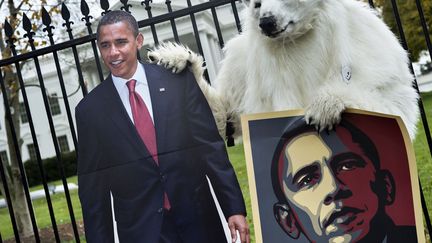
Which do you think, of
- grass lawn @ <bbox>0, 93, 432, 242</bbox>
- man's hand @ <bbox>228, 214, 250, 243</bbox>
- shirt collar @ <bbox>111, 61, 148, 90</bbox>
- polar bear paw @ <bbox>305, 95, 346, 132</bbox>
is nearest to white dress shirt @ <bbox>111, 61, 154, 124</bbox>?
shirt collar @ <bbox>111, 61, 148, 90</bbox>

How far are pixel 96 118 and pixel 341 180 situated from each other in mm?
1238

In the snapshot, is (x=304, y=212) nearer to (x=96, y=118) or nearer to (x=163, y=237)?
(x=163, y=237)

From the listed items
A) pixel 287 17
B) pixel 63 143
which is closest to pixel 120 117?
pixel 287 17

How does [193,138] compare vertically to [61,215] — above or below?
above

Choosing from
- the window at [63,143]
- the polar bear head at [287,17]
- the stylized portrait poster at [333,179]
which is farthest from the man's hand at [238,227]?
the window at [63,143]

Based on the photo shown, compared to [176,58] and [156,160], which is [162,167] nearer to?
[156,160]

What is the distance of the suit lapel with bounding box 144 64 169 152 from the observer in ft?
8.32

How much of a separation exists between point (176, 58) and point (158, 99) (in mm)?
223

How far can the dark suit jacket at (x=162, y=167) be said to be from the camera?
100 inches

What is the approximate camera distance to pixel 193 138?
2561mm

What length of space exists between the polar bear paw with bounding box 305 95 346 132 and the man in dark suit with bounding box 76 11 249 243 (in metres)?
0.59

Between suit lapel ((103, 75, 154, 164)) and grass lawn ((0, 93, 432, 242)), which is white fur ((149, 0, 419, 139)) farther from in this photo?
grass lawn ((0, 93, 432, 242))

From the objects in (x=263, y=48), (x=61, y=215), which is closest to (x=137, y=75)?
(x=263, y=48)

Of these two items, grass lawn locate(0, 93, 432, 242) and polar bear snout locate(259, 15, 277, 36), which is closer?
polar bear snout locate(259, 15, 277, 36)
